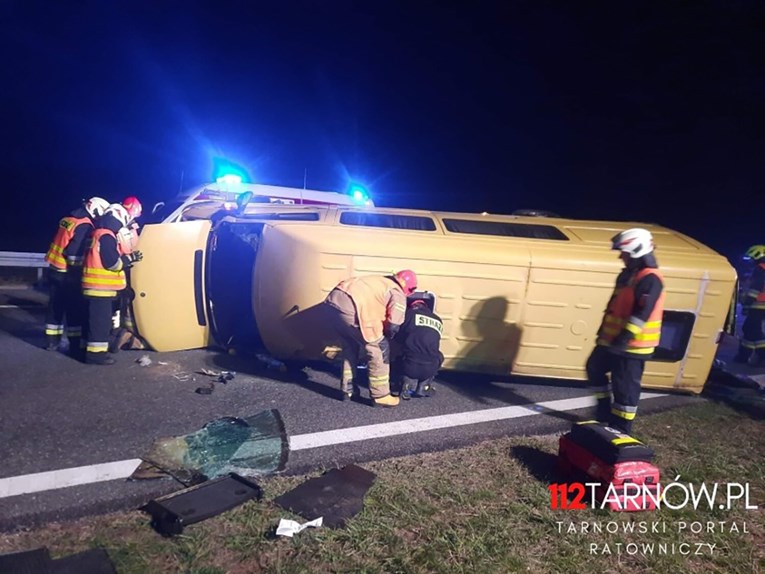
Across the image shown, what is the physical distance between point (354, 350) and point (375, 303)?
0.58m

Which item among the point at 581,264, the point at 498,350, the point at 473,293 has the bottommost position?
the point at 498,350

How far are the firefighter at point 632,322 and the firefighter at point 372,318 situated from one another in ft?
5.91

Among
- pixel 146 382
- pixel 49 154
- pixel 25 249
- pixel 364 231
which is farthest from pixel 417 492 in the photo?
pixel 49 154

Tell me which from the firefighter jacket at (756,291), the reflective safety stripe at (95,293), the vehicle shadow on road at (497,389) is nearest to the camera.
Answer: the vehicle shadow on road at (497,389)

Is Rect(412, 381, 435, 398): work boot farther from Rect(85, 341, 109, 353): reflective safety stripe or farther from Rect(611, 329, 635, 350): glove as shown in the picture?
Rect(85, 341, 109, 353): reflective safety stripe

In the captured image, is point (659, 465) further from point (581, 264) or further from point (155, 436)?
point (155, 436)

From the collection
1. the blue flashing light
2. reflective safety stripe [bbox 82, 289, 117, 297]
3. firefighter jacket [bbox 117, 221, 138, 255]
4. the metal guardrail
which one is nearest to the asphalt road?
reflective safety stripe [bbox 82, 289, 117, 297]

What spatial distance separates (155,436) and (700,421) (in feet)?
16.0

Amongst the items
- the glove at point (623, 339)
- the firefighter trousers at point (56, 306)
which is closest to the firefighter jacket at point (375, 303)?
the glove at point (623, 339)

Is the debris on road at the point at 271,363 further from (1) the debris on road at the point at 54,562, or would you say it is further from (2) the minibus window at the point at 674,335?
(2) the minibus window at the point at 674,335

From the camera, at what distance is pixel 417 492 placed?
3.22m

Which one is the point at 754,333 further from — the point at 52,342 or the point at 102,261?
the point at 52,342

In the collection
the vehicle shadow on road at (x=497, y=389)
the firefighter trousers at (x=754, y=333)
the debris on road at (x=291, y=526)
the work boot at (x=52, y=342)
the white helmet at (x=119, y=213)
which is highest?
the white helmet at (x=119, y=213)

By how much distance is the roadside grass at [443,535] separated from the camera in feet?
8.32
